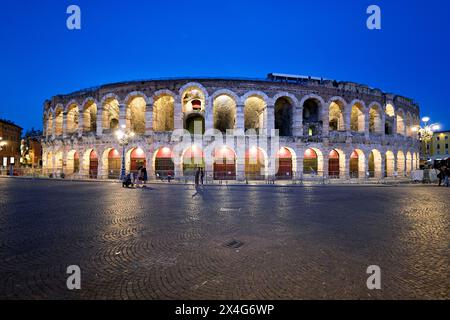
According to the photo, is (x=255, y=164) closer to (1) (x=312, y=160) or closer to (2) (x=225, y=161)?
(2) (x=225, y=161)

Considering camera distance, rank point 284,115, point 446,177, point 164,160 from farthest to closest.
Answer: point 284,115 → point 164,160 → point 446,177

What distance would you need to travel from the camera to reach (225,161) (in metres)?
23.8

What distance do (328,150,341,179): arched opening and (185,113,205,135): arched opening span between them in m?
15.8

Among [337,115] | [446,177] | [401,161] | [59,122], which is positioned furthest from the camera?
[59,122]

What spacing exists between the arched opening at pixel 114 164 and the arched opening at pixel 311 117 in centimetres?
2195

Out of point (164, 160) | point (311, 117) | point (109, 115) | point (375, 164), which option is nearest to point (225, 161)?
point (164, 160)

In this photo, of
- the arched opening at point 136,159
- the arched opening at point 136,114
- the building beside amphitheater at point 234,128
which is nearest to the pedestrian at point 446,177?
the building beside amphitheater at point 234,128

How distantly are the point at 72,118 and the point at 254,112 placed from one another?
23.8 m

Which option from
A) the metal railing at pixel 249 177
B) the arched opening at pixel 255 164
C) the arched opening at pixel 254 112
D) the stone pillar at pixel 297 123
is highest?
the arched opening at pixel 254 112

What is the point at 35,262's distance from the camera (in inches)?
142

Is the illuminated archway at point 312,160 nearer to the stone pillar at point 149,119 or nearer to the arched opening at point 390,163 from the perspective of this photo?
the arched opening at point 390,163

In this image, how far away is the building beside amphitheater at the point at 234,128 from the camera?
77.6 ft
